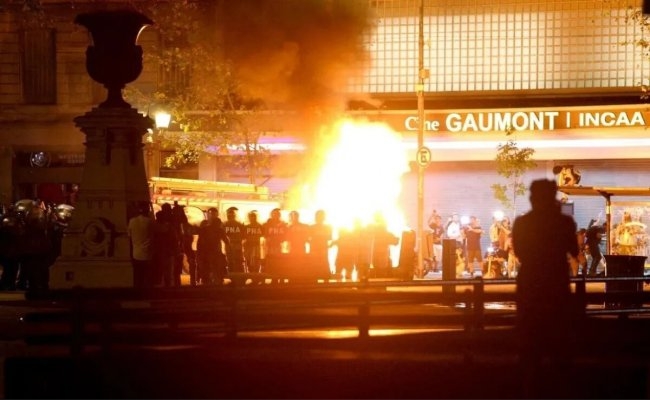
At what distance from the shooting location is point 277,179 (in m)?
29.9

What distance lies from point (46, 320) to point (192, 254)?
9.63 metres

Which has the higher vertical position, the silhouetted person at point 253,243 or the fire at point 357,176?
the fire at point 357,176

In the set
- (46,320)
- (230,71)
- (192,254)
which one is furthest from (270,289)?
(230,71)

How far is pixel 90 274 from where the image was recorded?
14.2m

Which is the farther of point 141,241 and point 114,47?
point 141,241

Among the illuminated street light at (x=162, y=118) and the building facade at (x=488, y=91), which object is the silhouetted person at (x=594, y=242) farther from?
the illuminated street light at (x=162, y=118)

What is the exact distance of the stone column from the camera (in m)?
14.1

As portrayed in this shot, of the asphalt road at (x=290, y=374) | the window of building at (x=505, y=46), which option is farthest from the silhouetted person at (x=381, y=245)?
the window of building at (x=505, y=46)

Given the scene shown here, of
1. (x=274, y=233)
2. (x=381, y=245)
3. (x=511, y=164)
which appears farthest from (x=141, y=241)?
(x=511, y=164)

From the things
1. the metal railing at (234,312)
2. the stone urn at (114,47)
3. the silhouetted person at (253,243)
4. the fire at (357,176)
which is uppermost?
the stone urn at (114,47)

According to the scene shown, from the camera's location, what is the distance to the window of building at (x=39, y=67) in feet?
102

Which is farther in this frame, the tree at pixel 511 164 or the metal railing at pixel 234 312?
the tree at pixel 511 164

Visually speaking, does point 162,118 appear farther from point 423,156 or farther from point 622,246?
point 622,246

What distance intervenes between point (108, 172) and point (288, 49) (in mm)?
10727
